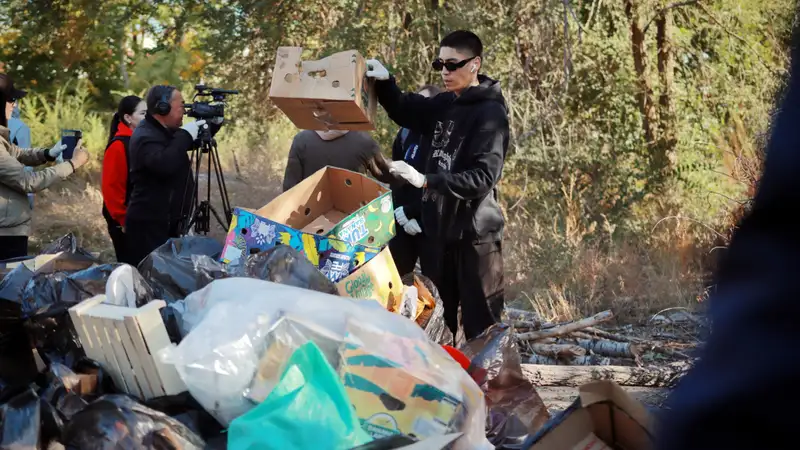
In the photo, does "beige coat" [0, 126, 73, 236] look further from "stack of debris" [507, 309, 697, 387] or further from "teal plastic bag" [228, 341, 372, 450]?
"teal plastic bag" [228, 341, 372, 450]

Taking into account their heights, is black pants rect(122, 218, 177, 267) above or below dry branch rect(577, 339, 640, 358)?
above

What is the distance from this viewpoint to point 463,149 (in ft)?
14.4

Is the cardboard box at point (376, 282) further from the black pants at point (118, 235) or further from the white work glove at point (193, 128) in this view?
the black pants at point (118, 235)

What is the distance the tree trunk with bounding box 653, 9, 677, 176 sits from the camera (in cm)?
926

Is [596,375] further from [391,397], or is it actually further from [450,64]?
[391,397]

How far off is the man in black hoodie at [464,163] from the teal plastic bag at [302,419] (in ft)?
6.91

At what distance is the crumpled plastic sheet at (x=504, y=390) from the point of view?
9.36ft

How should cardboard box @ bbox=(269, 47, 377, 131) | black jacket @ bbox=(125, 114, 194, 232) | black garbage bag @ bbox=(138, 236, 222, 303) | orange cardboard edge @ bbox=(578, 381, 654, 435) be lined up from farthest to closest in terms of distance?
1. black jacket @ bbox=(125, 114, 194, 232)
2. cardboard box @ bbox=(269, 47, 377, 131)
3. black garbage bag @ bbox=(138, 236, 222, 303)
4. orange cardboard edge @ bbox=(578, 381, 654, 435)

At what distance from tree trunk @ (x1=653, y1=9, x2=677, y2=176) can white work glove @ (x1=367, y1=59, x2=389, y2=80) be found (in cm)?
582

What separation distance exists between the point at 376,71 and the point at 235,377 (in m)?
2.14

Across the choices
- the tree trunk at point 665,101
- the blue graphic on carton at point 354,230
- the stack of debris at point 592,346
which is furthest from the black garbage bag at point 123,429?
the tree trunk at point 665,101

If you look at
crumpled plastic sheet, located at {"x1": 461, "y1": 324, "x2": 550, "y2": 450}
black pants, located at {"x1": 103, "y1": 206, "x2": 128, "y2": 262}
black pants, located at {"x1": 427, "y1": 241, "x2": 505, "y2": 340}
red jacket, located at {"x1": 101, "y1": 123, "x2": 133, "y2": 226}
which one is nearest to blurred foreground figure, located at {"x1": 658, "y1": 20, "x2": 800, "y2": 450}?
crumpled plastic sheet, located at {"x1": 461, "y1": 324, "x2": 550, "y2": 450}

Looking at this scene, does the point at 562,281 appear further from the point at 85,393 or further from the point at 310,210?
the point at 85,393

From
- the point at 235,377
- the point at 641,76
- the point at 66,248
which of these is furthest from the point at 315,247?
the point at 641,76
